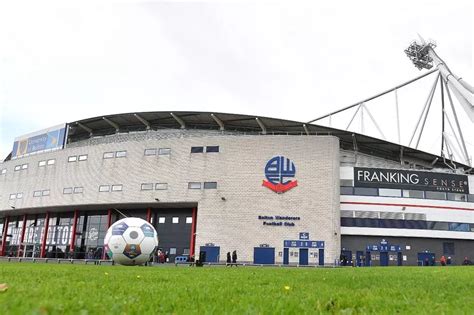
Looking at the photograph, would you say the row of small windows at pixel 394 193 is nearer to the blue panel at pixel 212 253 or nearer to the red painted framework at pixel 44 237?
the blue panel at pixel 212 253

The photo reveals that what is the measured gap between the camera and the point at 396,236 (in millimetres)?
47219

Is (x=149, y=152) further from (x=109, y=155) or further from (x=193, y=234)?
(x=193, y=234)

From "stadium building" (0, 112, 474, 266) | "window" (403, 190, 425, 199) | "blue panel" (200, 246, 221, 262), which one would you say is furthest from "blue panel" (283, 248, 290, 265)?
"window" (403, 190, 425, 199)

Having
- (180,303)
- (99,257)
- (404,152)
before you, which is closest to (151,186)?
(99,257)

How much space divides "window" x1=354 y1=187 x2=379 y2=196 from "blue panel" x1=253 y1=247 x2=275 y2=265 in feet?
42.7

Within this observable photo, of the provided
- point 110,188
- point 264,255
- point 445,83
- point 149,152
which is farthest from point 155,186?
point 445,83

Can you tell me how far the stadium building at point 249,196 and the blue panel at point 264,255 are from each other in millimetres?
109

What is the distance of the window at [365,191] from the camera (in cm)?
4822

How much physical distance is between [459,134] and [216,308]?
239ft

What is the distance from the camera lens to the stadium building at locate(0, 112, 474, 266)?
4456cm

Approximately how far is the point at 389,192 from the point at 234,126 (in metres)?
21.8

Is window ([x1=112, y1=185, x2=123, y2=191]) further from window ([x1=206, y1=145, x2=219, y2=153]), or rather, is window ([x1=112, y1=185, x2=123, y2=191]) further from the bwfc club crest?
the bwfc club crest

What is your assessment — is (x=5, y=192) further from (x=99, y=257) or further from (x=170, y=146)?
(x=170, y=146)

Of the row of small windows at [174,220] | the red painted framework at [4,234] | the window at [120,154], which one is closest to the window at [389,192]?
the row of small windows at [174,220]
